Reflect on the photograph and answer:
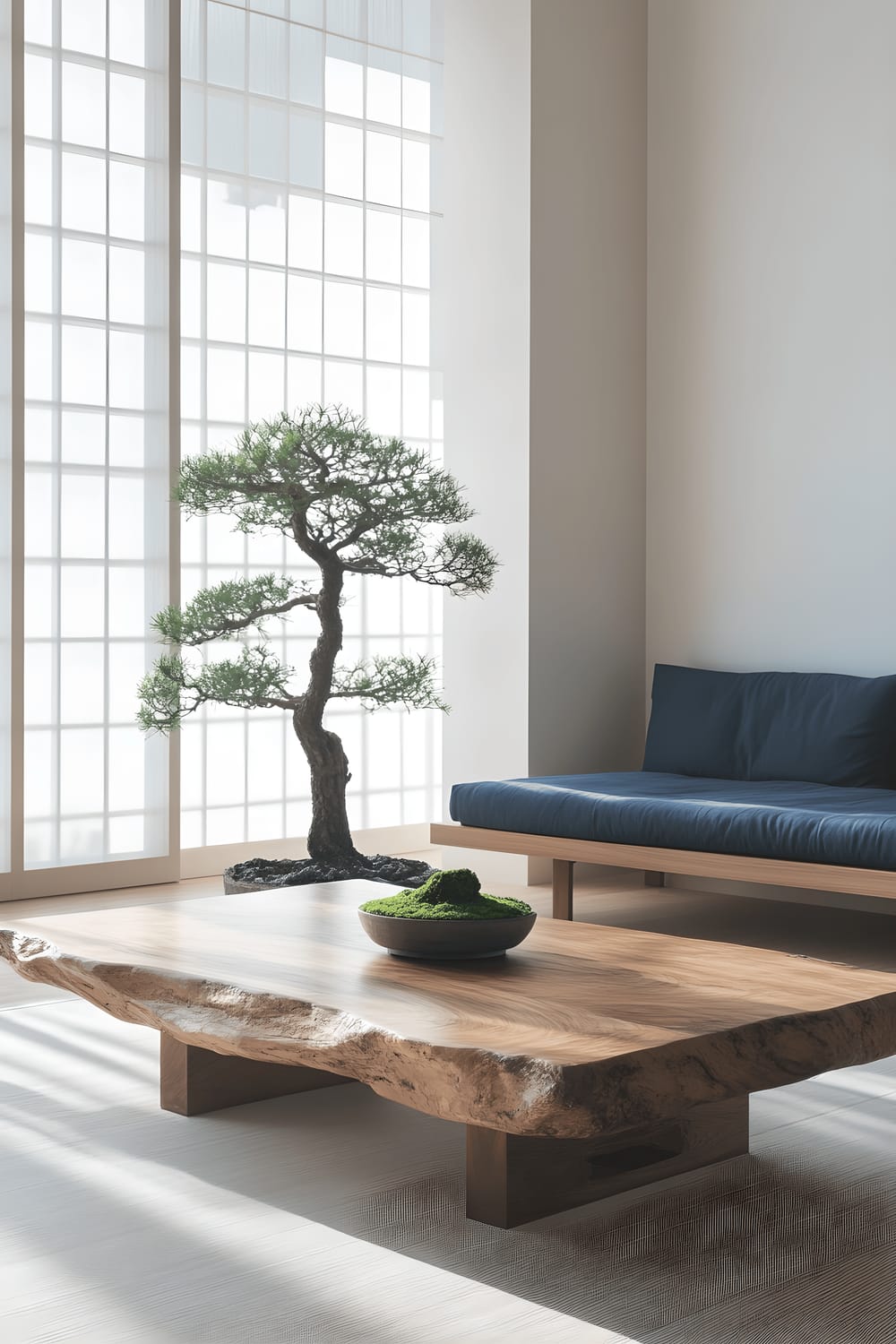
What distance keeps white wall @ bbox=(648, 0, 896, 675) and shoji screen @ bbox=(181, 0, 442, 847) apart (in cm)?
100

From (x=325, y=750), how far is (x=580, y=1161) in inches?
98.6

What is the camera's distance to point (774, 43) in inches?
201

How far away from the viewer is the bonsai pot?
2160 mm

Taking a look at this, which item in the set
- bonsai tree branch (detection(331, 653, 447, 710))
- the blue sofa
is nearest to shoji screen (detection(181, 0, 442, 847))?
bonsai tree branch (detection(331, 653, 447, 710))

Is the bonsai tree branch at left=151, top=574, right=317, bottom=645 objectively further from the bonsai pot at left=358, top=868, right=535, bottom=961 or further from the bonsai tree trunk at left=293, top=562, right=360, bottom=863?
the bonsai pot at left=358, top=868, right=535, bottom=961

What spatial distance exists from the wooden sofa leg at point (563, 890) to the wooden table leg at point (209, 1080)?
6.00 ft

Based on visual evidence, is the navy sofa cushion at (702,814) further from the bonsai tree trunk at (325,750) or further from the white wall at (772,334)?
the white wall at (772,334)

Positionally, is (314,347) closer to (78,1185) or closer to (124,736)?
(124,736)

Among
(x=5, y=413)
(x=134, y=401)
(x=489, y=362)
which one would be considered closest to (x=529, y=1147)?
(x=5, y=413)

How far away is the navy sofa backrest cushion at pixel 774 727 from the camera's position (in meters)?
4.50

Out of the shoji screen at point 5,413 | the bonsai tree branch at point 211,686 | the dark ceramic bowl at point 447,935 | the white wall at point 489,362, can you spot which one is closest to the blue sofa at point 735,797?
the white wall at point 489,362

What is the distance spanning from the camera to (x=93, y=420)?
190 inches

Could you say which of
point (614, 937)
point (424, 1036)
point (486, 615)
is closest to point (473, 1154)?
point (424, 1036)

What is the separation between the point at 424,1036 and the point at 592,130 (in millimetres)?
4430
